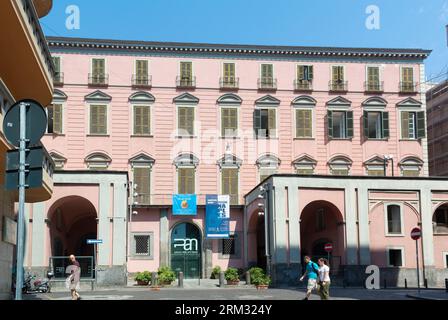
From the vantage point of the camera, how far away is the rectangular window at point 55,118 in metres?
43.0

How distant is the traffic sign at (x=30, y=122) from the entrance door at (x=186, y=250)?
34938 millimetres

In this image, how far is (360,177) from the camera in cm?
3709

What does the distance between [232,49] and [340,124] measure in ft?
31.0

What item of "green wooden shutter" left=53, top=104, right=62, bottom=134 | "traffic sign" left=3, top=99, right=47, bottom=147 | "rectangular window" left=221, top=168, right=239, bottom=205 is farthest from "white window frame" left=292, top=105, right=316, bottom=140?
"traffic sign" left=3, top=99, right=47, bottom=147

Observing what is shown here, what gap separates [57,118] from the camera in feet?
142

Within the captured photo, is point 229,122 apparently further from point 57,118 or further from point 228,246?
point 57,118

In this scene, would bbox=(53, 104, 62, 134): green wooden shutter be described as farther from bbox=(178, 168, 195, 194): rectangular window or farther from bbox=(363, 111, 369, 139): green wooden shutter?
bbox=(363, 111, 369, 139): green wooden shutter

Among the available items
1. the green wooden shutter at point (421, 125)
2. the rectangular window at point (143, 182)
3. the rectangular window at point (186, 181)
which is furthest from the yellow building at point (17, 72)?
the green wooden shutter at point (421, 125)

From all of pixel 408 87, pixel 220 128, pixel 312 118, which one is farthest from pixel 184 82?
pixel 408 87

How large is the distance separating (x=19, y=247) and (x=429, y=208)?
32684 millimetres

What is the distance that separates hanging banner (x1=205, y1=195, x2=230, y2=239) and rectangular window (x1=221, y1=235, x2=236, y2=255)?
4.74ft

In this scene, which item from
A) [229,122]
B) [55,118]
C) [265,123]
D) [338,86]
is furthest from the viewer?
[338,86]

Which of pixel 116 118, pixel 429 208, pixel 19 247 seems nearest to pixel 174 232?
pixel 116 118

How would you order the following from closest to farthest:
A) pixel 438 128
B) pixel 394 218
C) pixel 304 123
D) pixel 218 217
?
pixel 394 218, pixel 218 217, pixel 304 123, pixel 438 128
